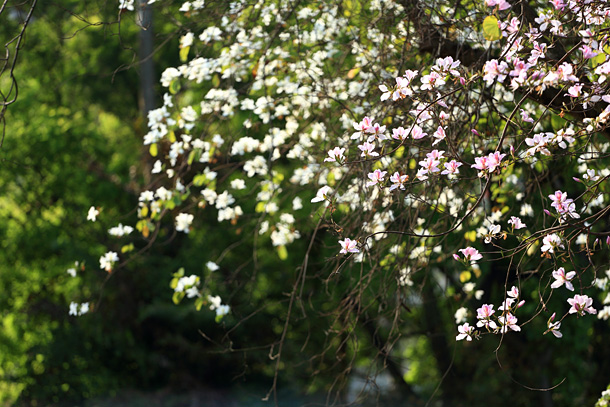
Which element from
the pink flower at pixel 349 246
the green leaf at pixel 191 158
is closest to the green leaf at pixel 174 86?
the green leaf at pixel 191 158

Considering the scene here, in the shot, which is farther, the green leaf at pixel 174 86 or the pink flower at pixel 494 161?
the green leaf at pixel 174 86

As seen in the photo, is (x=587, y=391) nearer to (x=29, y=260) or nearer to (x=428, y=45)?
(x=428, y=45)

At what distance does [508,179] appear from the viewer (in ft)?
11.0

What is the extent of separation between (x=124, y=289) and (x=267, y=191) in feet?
10.4

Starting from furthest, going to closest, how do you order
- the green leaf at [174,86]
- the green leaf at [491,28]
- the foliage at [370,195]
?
1. the green leaf at [174,86]
2. the foliage at [370,195]
3. the green leaf at [491,28]

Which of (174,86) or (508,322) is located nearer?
(508,322)

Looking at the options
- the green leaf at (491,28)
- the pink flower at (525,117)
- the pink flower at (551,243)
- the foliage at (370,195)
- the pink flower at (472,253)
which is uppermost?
the green leaf at (491,28)

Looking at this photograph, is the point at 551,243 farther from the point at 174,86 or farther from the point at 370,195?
the point at 174,86

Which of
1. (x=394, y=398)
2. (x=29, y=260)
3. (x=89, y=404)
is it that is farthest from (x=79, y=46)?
(x=394, y=398)

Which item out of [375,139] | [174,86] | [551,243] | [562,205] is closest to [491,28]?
[562,205]

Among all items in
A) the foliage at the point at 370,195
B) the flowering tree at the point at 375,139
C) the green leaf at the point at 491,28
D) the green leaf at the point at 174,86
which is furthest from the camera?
the green leaf at the point at 174,86

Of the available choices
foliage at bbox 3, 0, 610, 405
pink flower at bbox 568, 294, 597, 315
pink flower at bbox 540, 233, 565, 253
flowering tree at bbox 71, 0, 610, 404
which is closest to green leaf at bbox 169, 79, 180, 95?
flowering tree at bbox 71, 0, 610, 404

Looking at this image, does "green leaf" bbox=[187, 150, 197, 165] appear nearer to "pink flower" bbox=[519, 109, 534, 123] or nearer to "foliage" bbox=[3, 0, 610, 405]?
"foliage" bbox=[3, 0, 610, 405]

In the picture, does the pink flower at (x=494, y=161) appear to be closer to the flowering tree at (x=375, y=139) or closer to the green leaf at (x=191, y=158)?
the flowering tree at (x=375, y=139)
